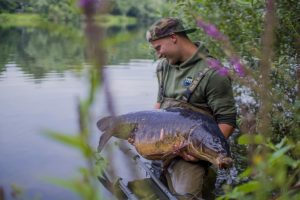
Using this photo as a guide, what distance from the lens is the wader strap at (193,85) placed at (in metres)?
4.14

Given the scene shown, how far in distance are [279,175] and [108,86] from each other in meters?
0.54

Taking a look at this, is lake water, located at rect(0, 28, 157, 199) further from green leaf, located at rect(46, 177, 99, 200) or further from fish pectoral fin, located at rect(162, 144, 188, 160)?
fish pectoral fin, located at rect(162, 144, 188, 160)

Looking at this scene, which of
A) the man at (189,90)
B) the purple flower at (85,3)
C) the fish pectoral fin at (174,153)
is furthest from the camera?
the man at (189,90)

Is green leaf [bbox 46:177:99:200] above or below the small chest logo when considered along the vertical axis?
above

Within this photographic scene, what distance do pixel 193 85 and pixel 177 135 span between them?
53 cm

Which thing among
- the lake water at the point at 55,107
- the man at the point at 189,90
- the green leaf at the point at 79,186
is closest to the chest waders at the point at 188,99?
A: the man at the point at 189,90

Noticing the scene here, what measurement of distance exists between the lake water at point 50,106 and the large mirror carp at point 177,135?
40 cm

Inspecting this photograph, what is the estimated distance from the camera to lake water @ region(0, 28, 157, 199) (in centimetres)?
92

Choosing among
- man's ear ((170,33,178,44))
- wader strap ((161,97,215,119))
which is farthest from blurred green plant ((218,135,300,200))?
man's ear ((170,33,178,44))

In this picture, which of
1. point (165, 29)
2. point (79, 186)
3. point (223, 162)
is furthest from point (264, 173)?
point (165, 29)

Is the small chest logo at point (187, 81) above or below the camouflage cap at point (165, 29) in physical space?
below

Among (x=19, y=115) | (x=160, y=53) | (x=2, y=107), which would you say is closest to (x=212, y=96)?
(x=160, y=53)

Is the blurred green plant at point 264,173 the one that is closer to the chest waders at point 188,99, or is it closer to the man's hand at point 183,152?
the man's hand at point 183,152

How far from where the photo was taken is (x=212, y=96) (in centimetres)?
410
